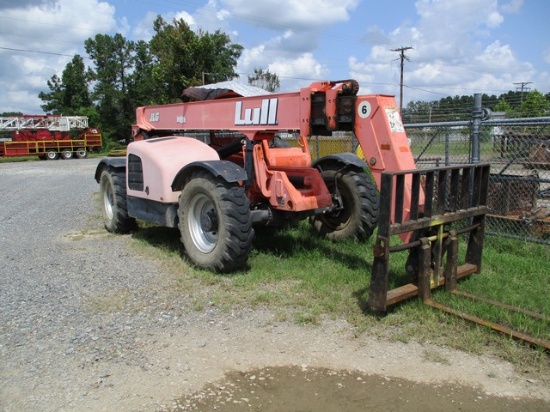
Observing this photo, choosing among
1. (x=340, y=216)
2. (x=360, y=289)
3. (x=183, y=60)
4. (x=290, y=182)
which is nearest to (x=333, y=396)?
(x=360, y=289)

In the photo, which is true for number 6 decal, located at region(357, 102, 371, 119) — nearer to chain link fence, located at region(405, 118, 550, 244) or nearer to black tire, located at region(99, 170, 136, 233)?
chain link fence, located at region(405, 118, 550, 244)

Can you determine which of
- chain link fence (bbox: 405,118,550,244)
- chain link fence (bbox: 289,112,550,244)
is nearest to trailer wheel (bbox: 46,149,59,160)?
chain link fence (bbox: 289,112,550,244)

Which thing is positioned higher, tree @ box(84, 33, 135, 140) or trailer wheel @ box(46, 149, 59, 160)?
tree @ box(84, 33, 135, 140)

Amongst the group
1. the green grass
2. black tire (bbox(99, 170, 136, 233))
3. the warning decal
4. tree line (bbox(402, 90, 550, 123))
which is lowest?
the green grass

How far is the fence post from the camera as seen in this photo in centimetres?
760

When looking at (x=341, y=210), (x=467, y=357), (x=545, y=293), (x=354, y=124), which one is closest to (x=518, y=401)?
(x=467, y=357)

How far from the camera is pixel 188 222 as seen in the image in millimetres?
6180

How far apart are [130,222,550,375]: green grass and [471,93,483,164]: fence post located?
4.40ft

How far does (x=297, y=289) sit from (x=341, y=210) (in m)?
2.05

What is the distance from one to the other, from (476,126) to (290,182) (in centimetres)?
333

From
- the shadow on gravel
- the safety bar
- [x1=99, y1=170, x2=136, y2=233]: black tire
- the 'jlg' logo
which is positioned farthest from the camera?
[x1=99, y1=170, x2=136, y2=233]: black tire

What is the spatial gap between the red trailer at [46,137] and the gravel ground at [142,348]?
31873 millimetres

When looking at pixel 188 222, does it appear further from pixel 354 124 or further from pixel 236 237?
pixel 354 124

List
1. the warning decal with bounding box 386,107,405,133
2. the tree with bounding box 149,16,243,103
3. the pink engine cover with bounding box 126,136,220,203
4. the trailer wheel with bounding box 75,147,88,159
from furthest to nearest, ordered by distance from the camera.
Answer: the trailer wheel with bounding box 75,147,88,159, the tree with bounding box 149,16,243,103, the pink engine cover with bounding box 126,136,220,203, the warning decal with bounding box 386,107,405,133
